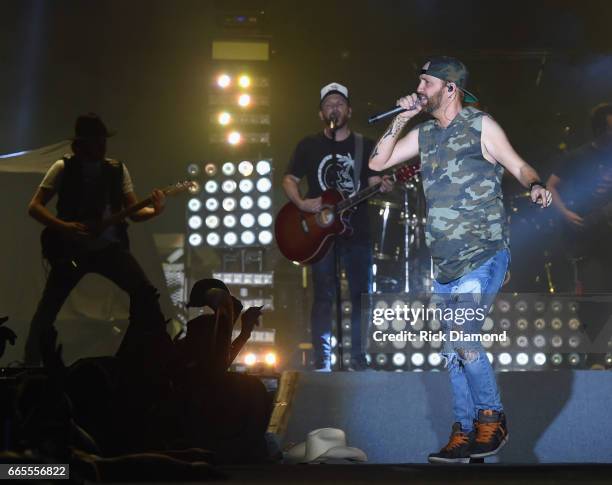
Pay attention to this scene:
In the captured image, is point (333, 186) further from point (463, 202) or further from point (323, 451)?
point (323, 451)

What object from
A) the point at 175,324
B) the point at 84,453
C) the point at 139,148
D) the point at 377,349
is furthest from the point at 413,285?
A: the point at 84,453

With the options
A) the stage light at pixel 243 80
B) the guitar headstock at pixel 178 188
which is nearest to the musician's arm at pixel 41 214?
the guitar headstock at pixel 178 188

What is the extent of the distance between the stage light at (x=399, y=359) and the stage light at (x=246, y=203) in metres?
2.63

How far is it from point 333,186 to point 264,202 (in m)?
2.80

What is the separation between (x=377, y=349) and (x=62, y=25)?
560 cm

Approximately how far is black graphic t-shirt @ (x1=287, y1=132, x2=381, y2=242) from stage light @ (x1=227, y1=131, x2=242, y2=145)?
3306 mm

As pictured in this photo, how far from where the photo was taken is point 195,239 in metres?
9.16

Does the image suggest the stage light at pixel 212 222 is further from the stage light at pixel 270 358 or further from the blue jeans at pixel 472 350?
the blue jeans at pixel 472 350

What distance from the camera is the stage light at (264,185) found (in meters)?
9.13

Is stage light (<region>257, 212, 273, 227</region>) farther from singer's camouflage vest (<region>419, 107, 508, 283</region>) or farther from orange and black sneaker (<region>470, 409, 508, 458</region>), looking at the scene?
orange and black sneaker (<region>470, 409, 508, 458</region>)

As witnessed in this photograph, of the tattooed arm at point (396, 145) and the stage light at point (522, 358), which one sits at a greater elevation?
the tattooed arm at point (396, 145)

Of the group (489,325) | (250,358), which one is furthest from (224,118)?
(489,325)

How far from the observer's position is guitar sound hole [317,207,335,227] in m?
6.25

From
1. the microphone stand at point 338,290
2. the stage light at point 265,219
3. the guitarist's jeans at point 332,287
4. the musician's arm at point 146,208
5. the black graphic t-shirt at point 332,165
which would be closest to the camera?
the microphone stand at point 338,290
